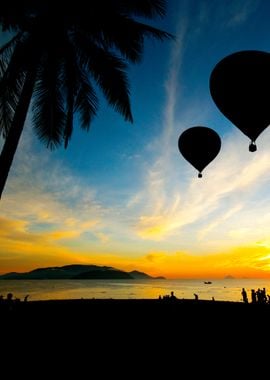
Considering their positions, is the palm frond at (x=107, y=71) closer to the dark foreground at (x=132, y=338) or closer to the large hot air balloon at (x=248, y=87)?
the large hot air balloon at (x=248, y=87)

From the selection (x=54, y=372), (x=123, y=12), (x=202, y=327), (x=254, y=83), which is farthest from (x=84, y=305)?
(x=123, y=12)

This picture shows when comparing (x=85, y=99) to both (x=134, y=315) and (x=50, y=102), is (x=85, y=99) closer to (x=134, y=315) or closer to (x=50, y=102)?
(x=50, y=102)

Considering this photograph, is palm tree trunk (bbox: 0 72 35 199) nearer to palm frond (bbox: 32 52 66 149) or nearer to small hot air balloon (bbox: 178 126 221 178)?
palm frond (bbox: 32 52 66 149)

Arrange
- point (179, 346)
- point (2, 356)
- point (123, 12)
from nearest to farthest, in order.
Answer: point (2, 356) < point (179, 346) < point (123, 12)

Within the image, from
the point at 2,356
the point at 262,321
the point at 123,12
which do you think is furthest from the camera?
the point at 123,12

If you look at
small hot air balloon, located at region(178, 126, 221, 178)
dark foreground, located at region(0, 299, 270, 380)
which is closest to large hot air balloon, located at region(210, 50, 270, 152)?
small hot air balloon, located at region(178, 126, 221, 178)

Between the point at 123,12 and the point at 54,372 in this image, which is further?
the point at 123,12

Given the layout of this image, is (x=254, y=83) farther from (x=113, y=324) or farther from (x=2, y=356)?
(x=2, y=356)
